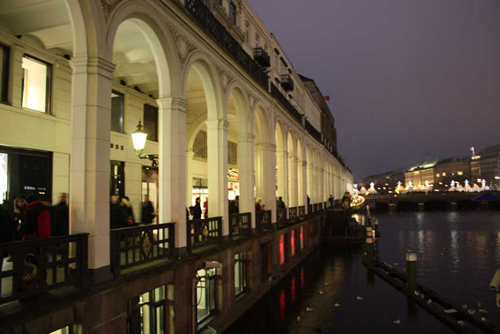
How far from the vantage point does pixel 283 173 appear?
22625mm

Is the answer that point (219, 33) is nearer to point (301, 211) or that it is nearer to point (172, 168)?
point (172, 168)

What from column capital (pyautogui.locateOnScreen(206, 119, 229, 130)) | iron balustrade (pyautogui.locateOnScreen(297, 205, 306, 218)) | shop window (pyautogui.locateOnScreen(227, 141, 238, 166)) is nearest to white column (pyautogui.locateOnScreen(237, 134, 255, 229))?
column capital (pyautogui.locateOnScreen(206, 119, 229, 130))

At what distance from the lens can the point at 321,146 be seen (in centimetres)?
3909

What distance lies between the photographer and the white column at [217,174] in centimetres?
1291

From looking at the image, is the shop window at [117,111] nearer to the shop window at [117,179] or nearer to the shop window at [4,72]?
the shop window at [117,179]

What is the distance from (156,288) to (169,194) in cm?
229

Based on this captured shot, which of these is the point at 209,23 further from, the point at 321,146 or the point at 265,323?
the point at 321,146

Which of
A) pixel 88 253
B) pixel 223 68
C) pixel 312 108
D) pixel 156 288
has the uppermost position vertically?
pixel 312 108

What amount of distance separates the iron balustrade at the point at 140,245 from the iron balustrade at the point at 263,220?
7158 mm

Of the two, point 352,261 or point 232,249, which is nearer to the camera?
point 232,249

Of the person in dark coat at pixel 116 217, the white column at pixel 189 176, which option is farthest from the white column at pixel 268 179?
the person in dark coat at pixel 116 217

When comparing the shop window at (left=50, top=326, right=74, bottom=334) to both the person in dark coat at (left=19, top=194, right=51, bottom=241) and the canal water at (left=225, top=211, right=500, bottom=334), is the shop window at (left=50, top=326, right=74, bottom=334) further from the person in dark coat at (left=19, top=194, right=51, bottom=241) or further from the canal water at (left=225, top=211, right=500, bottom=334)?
A: the canal water at (left=225, top=211, right=500, bottom=334)

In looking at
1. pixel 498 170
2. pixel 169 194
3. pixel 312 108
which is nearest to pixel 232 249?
pixel 169 194

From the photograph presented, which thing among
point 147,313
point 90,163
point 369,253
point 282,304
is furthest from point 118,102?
point 369,253
